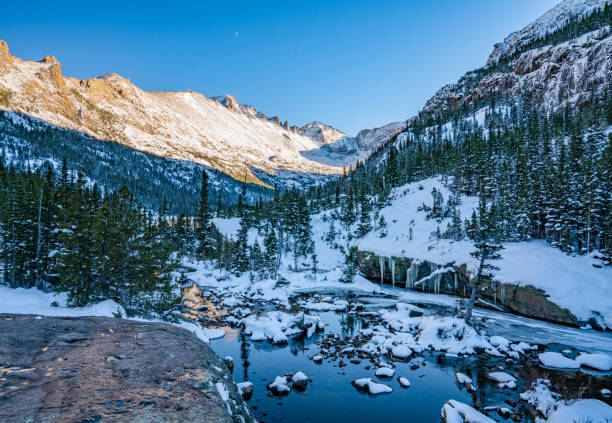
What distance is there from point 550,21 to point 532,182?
188 m

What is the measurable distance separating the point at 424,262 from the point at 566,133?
200 ft

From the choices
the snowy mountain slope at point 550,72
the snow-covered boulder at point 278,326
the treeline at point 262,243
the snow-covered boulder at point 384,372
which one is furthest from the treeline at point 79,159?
the snow-covered boulder at point 384,372

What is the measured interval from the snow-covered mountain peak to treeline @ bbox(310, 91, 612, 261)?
92.1 meters

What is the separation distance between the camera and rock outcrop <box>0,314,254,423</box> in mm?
5695

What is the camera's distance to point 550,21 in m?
163

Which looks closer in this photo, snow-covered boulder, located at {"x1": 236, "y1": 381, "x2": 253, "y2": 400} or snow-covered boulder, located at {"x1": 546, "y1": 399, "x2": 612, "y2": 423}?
snow-covered boulder, located at {"x1": 546, "y1": 399, "x2": 612, "y2": 423}

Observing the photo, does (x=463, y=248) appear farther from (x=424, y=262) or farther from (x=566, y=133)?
(x=566, y=133)

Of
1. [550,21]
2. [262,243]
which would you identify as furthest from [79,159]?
[550,21]

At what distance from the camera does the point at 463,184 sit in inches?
2761

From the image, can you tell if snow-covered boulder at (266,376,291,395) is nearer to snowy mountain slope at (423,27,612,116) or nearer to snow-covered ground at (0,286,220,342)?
snow-covered ground at (0,286,220,342)

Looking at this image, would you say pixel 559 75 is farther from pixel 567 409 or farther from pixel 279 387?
pixel 279 387

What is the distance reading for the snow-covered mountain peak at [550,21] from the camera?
485ft

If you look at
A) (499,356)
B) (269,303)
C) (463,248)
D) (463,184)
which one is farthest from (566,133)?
(269,303)

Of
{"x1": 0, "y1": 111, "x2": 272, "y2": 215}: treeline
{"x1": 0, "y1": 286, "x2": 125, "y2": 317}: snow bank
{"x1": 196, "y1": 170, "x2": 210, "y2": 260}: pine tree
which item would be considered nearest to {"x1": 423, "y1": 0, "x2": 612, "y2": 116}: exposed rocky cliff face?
{"x1": 196, "y1": 170, "x2": 210, "y2": 260}: pine tree
